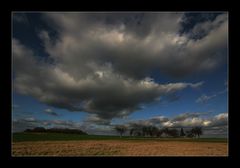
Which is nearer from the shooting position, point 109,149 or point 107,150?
point 107,150

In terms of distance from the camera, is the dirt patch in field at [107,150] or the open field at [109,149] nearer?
the dirt patch in field at [107,150]

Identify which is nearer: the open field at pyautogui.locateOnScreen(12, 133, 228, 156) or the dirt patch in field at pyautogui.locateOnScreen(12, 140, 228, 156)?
the dirt patch in field at pyautogui.locateOnScreen(12, 140, 228, 156)
